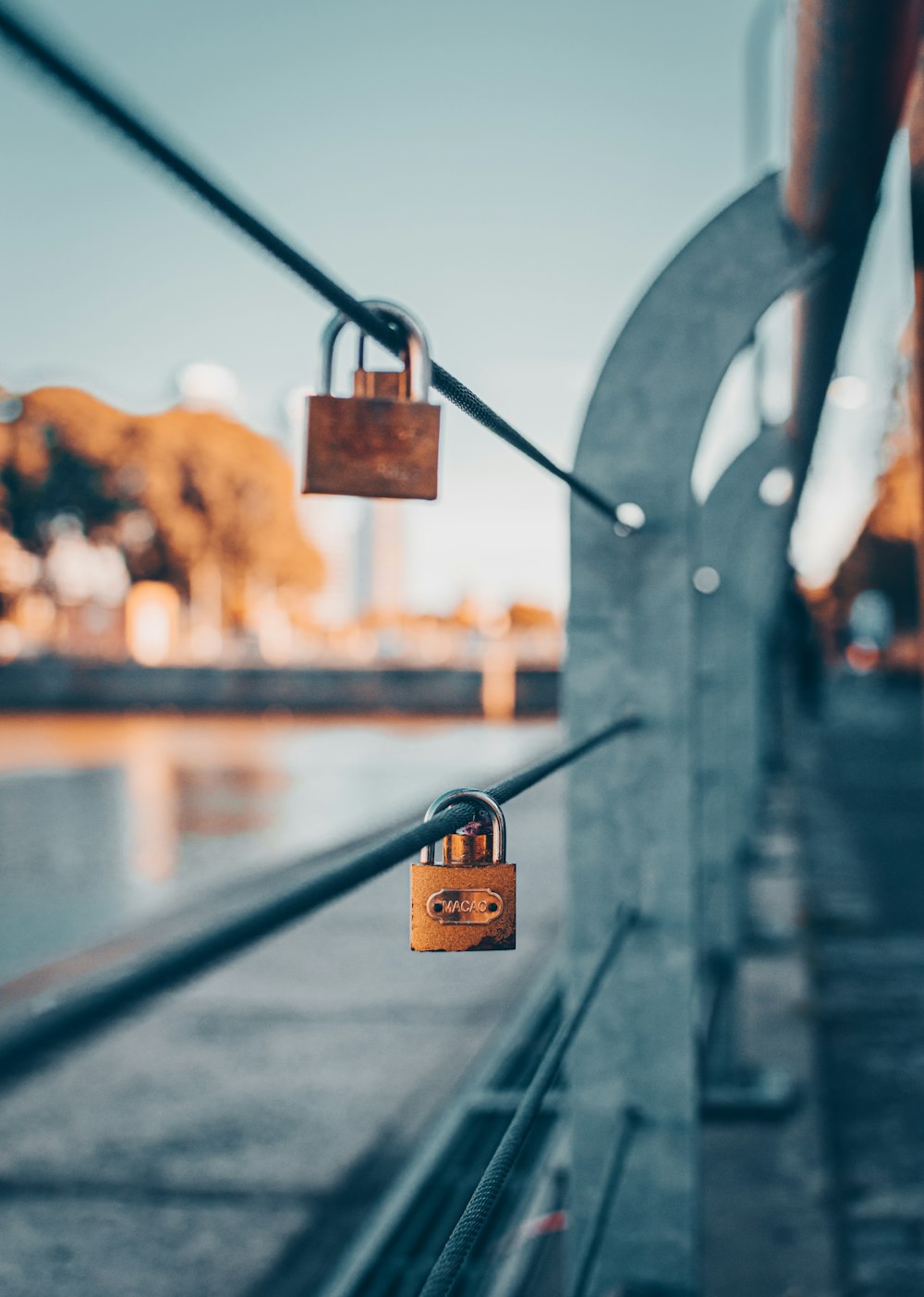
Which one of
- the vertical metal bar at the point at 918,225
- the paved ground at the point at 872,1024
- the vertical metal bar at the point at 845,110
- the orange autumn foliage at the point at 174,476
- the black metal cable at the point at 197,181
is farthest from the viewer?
the orange autumn foliage at the point at 174,476

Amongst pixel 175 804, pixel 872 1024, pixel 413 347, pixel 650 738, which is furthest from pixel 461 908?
pixel 175 804

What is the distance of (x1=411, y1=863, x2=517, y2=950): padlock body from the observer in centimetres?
99

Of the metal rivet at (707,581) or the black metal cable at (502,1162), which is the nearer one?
the black metal cable at (502,1162)

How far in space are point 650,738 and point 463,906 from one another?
4.16 ft

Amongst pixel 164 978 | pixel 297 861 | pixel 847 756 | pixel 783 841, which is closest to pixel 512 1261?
pixel 164 978

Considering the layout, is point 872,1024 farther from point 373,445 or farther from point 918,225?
point 373,445

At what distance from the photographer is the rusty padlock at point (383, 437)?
3.54 feet

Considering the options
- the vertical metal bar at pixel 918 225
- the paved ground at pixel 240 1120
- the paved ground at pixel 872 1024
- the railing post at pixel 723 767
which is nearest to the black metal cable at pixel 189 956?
Result: the vertical metal bar at pixel 918 225

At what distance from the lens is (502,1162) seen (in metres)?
1.20

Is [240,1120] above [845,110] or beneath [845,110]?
beneath

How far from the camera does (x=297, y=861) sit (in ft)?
28.2

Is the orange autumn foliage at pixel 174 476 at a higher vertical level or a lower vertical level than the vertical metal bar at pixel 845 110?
higher

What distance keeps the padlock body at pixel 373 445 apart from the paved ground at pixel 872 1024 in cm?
249

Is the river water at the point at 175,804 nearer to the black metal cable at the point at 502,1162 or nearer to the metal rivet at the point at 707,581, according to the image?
the metal rivet at the point at 707,581
